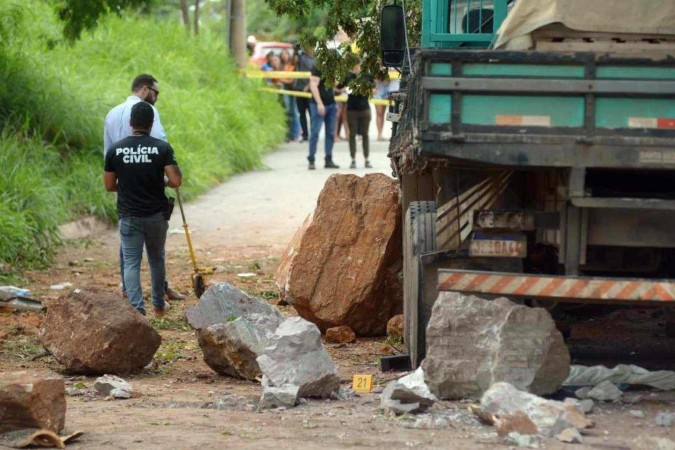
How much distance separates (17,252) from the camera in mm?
12617

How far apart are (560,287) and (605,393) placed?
60 centimetres

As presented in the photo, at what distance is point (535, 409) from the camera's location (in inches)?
236

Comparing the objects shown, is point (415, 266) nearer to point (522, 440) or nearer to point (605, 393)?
point (605, 393)

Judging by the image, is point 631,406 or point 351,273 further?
point 351,273

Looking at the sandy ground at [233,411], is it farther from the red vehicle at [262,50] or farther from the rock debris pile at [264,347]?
the red vehicle at [262,50]

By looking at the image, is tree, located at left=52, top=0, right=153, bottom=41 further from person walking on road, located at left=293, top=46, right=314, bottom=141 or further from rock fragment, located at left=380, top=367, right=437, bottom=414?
person walking on road, located at left=293, top=46, right=314, bottom=141

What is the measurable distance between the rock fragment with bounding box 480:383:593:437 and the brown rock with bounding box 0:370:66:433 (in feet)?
6.24

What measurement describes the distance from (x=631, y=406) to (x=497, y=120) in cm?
154

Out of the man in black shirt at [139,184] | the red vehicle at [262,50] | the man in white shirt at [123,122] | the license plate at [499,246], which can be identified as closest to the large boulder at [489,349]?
the license plate at [499,246]

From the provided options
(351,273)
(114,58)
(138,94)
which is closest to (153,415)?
(351,273)

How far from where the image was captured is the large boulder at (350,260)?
359 inches

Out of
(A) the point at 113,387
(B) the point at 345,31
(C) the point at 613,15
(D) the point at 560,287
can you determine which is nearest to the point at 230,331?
(A) the point at 113,387

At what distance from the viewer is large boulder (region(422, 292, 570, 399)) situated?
6570 millimetres

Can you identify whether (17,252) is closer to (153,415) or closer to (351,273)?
(351,273)
